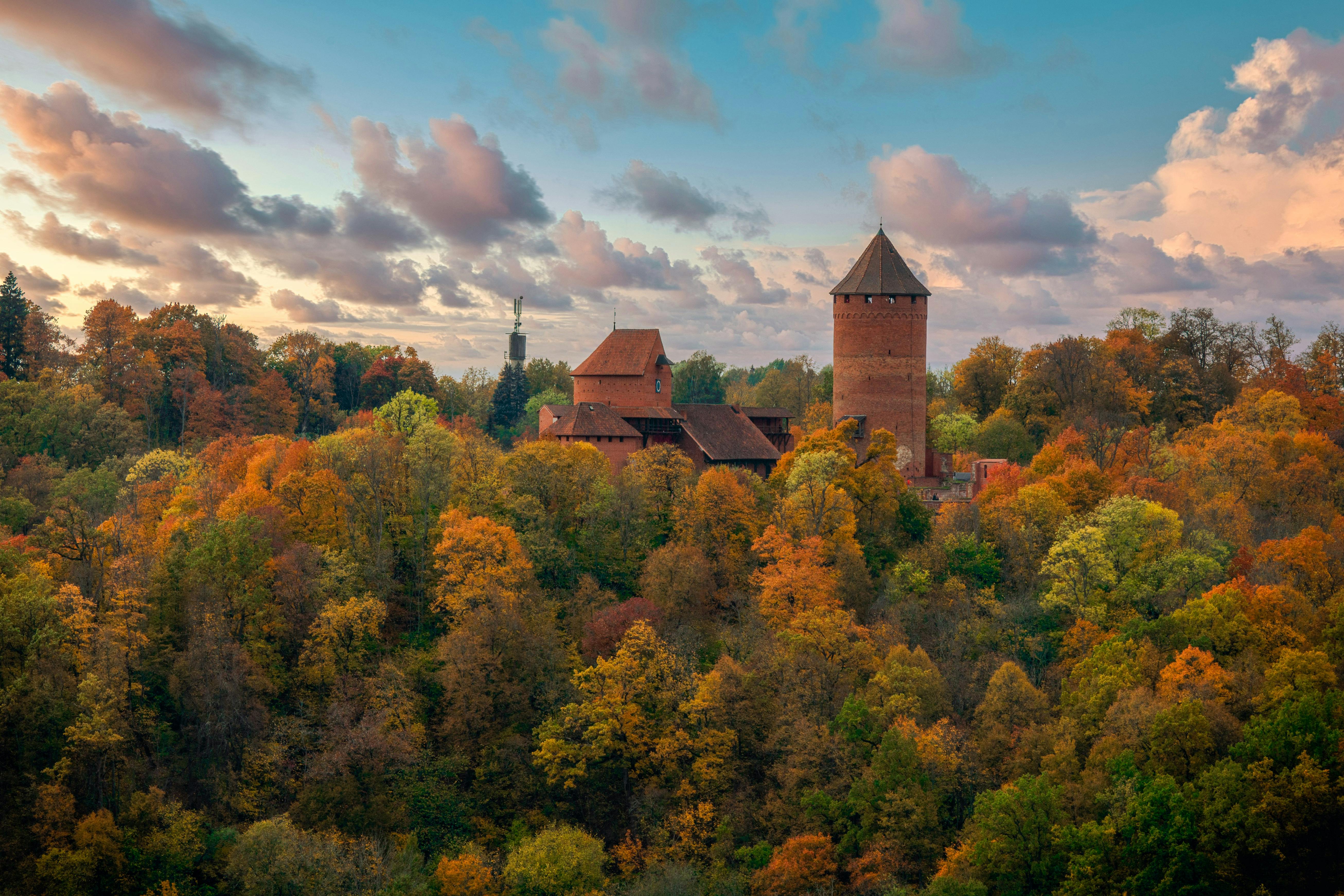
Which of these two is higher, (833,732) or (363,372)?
(363,372)

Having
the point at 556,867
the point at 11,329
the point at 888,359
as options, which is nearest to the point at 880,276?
the point at 888,359

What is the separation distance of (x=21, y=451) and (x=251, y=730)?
98.2 ft

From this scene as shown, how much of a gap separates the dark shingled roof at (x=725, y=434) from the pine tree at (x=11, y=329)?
130 feet

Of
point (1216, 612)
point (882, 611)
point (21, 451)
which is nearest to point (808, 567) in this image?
point (882, 611)

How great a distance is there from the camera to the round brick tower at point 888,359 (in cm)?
4666

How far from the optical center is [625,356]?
4916cm

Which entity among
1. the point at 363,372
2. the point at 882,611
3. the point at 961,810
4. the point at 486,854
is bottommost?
the point at 486,854

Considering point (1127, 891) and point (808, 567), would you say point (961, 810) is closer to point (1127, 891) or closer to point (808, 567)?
point (1127, 891)

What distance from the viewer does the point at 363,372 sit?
7419 cm

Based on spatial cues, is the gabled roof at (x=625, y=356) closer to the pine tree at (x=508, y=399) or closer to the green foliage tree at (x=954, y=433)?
the green foliage tree at (x=954, y=433)

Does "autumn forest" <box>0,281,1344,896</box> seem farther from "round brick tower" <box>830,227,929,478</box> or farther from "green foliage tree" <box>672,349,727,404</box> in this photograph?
"green foliage tree" <box>672,349,727,404</box>

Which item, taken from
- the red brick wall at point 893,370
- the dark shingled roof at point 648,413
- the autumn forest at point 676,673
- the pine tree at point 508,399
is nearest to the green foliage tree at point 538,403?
the pine tree at point 508,399

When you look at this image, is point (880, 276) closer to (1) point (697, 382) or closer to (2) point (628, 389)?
(2) point (628, 389)

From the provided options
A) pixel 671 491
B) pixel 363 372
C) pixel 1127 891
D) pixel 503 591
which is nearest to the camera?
pixel 1127 891
